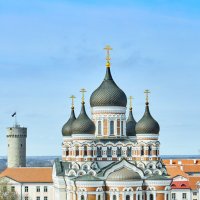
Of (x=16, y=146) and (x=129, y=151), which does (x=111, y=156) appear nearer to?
(x=129, y=151)

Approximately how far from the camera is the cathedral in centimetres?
5506

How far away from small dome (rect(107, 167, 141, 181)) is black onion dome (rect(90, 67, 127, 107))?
258 inches

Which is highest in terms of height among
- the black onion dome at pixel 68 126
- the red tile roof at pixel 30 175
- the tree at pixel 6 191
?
the black onion dome at pixel 68 126

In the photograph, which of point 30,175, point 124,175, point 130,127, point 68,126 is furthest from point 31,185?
point 124,175

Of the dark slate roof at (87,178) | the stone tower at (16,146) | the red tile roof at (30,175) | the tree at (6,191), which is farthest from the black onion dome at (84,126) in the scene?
the stone tower at (16,146)

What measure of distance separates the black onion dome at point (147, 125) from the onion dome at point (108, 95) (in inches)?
85.1

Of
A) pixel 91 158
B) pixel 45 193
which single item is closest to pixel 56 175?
pixel 91 158

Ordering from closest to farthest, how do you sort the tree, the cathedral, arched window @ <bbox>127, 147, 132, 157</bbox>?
the cathedral → arched window @ <bbox>127, 147, 132, 157</bbox> → the tree

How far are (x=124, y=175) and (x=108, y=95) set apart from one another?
793cm

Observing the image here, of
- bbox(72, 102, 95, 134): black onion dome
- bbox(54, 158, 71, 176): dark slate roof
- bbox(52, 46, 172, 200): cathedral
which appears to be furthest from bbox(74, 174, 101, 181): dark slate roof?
bbox(54, 158, 71, 176): dark slate roof

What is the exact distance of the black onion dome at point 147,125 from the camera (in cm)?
5866

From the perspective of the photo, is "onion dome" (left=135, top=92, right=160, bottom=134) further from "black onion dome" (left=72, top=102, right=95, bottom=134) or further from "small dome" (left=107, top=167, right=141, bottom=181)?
"small dome" (left=107, top=167, right=141, bottom=181)

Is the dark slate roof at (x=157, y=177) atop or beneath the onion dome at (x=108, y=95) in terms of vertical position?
beneath

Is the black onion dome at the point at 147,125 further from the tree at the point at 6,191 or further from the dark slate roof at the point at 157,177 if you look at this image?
the tree at the point at 6,191
